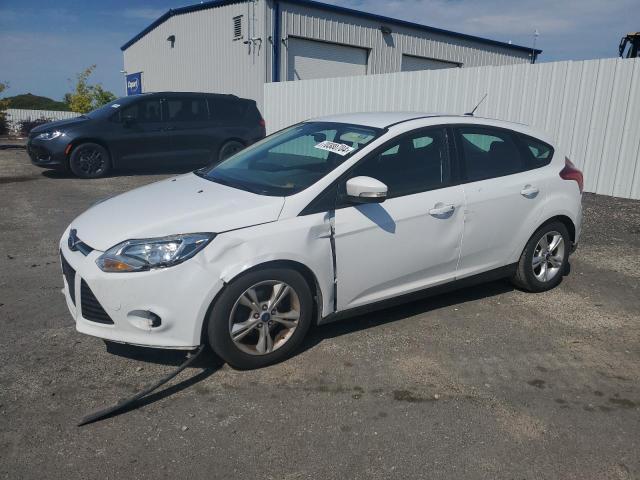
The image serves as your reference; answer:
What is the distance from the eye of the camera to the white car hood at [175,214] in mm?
3402

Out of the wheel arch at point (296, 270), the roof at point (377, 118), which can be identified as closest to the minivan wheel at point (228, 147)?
the roof at point (377, 118)

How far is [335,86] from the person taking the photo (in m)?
13.8

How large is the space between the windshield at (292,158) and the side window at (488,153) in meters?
0.82

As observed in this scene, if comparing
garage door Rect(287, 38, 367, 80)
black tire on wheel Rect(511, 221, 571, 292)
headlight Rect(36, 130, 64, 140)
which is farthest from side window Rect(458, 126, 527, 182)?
garage door Rect(287, 38, 367, 80)

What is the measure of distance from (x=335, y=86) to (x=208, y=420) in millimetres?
11773

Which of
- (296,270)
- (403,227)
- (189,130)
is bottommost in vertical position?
(296,270)

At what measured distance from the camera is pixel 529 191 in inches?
186

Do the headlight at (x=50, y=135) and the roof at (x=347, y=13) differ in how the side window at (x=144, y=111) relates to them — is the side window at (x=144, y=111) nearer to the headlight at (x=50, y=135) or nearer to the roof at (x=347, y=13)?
the headlight at (x=50, y=135)

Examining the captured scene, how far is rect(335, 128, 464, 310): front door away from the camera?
3801mm

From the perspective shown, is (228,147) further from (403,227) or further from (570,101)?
(403,227)

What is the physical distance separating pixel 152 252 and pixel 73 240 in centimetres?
77

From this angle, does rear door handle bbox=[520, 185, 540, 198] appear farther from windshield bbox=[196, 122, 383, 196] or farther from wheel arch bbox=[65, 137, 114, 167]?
wheel arch bbox=[65, 137, 114, 167]

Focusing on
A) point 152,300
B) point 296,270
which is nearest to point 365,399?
point 296,270

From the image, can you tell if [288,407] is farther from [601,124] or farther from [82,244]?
[601,124]
